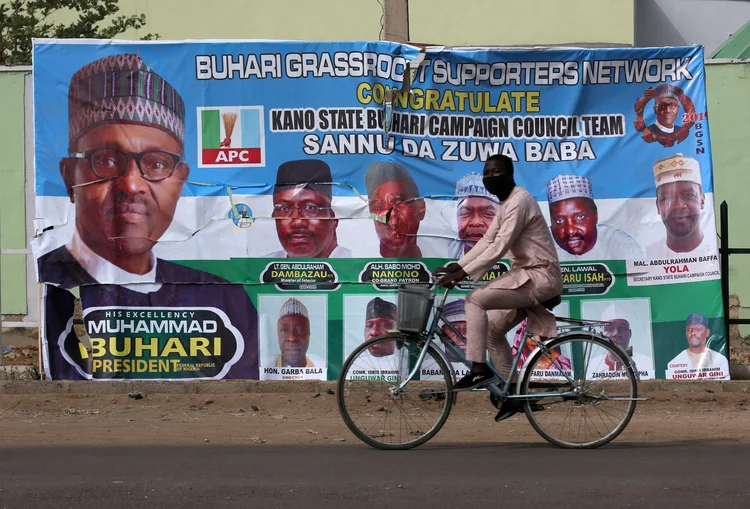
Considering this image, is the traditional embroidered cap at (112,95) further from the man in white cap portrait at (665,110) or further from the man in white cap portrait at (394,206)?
the man in white cap portrait at (665,110)

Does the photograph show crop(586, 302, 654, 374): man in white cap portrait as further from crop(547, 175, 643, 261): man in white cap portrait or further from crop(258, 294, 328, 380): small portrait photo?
crop(258, 294, 328, 380): small portrait photo

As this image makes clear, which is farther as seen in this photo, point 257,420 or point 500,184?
point 257,420

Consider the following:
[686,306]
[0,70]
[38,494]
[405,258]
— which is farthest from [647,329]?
[0,70]

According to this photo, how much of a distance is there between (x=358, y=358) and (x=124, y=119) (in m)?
3.46

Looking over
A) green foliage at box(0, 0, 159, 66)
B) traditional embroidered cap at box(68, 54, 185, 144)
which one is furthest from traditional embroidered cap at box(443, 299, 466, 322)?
green foliage at box(0, 0, 159, 66)

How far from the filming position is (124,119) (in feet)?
29.1

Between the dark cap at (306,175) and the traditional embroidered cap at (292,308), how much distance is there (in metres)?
0.92

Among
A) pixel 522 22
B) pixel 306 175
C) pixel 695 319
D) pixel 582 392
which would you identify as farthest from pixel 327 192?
pixel 522 22

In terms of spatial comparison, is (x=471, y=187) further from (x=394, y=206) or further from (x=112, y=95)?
(x=112, y=95)

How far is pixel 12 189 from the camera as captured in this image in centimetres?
1270

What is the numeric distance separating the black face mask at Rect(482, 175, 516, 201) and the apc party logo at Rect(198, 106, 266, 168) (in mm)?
2928

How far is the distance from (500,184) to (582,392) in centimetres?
139

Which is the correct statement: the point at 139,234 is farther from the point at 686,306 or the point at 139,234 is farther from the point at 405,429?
the point at 686,306

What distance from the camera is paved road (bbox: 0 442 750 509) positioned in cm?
508
